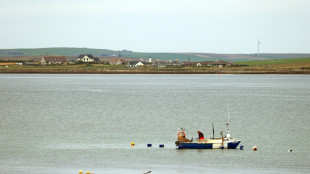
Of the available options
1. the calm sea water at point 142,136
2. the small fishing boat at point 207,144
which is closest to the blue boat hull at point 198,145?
the small fishing boat at point 207,144

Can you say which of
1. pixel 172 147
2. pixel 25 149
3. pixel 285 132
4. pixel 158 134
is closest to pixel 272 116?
pixel 285 132

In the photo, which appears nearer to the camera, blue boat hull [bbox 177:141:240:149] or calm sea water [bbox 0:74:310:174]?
calm sea water [bbox 0:74:310:174]

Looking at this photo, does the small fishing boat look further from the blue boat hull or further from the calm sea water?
the calm sea water

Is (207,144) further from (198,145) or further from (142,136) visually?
(142,136)

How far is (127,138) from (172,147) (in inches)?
205

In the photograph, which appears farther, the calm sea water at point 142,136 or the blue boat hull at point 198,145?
the blue boat hull at point 198,145

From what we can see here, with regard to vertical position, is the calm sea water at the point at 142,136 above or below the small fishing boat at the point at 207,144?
below

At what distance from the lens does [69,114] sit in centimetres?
6425

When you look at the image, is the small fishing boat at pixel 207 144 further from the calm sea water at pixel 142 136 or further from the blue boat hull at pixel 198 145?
the calm sea water at pixel 142 136

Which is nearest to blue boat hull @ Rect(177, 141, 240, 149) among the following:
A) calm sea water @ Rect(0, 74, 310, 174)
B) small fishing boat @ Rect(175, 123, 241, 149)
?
small fishing boat @ Rect(175, 123, 241, 149)

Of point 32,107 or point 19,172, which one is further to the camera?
point 32,107

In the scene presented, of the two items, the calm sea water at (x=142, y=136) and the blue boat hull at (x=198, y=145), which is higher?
the blue boat hull at (x=198, y=145)

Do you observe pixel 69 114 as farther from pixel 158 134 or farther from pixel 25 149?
pixel 25 149

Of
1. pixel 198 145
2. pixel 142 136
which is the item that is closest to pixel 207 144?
pixel 198 145
